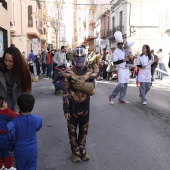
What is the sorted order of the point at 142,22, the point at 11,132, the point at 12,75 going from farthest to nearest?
the point at 142,22, the point at 12,75, the point at 11,132

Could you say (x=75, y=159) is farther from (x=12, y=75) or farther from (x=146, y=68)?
(x=146, y=68)

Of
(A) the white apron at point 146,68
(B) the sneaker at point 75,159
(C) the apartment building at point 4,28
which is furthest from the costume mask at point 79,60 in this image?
(C) the apartment building at point 4,28

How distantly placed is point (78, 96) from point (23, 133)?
4.13 feet

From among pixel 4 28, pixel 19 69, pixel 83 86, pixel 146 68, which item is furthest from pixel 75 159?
pixel 4 28

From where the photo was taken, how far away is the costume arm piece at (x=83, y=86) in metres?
4.01

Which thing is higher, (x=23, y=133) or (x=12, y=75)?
(x=12, y=75)

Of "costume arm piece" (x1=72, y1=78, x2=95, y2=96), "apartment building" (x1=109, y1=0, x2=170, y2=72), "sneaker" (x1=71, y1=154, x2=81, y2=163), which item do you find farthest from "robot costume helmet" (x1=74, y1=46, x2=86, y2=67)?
"apartment building" (x1=109, y1=0, x2=170, y2=72)

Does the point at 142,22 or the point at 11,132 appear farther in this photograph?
the point at 142,22

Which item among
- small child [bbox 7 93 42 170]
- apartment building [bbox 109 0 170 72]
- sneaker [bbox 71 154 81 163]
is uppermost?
apartment building [bbox 109 0 170 72]

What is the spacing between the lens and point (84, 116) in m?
4.27

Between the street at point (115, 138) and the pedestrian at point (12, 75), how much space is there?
1.18 m

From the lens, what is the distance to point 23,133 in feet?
10.2

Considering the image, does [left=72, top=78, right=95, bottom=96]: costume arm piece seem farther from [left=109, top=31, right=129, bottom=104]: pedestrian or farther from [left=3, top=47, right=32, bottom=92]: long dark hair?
[left=109, top=31, right=129, bottom=104]: pedestrian

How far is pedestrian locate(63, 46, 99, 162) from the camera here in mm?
4070
